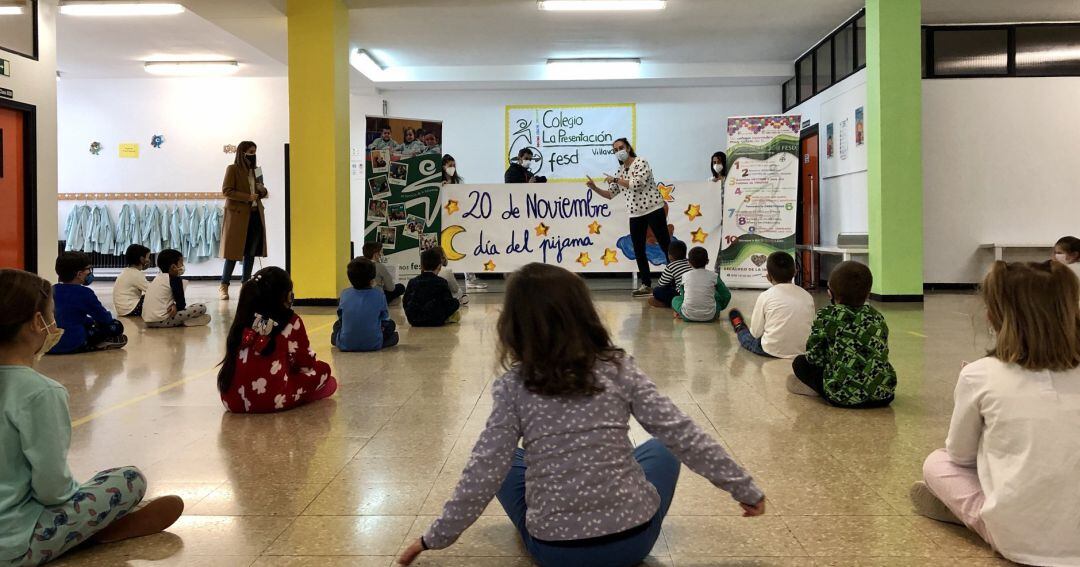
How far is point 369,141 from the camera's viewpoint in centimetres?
994

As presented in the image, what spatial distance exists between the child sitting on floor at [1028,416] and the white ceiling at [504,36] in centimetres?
828

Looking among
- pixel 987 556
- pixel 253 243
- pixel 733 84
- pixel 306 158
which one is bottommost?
pixel 987 556

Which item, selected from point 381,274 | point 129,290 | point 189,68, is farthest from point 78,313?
point 189,68

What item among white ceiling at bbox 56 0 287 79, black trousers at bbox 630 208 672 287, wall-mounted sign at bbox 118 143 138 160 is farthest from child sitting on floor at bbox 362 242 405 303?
wall-mounted sign at bbox 118 143 138 160

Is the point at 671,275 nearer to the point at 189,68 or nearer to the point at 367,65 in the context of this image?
the point at 367,65

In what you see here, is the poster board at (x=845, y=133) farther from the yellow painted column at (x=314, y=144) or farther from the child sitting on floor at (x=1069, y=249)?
the yellow painted column at (x=314, y=144)

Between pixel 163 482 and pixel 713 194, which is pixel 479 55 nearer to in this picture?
pixel 713 194

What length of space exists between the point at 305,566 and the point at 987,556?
1.70 metres

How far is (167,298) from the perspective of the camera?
744cm

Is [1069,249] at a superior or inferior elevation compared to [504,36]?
inferior

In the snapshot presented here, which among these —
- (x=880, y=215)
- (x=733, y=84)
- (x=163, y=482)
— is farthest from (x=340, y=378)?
(x=733, y=84)

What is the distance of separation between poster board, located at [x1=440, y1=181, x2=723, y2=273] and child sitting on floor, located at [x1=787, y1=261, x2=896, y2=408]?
6923 millimetres

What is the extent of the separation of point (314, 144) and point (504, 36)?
373 centimetres

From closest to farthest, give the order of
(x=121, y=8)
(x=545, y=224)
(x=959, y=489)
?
(x=959, y=489), (x=121, y=8), (x=545, y=224)
